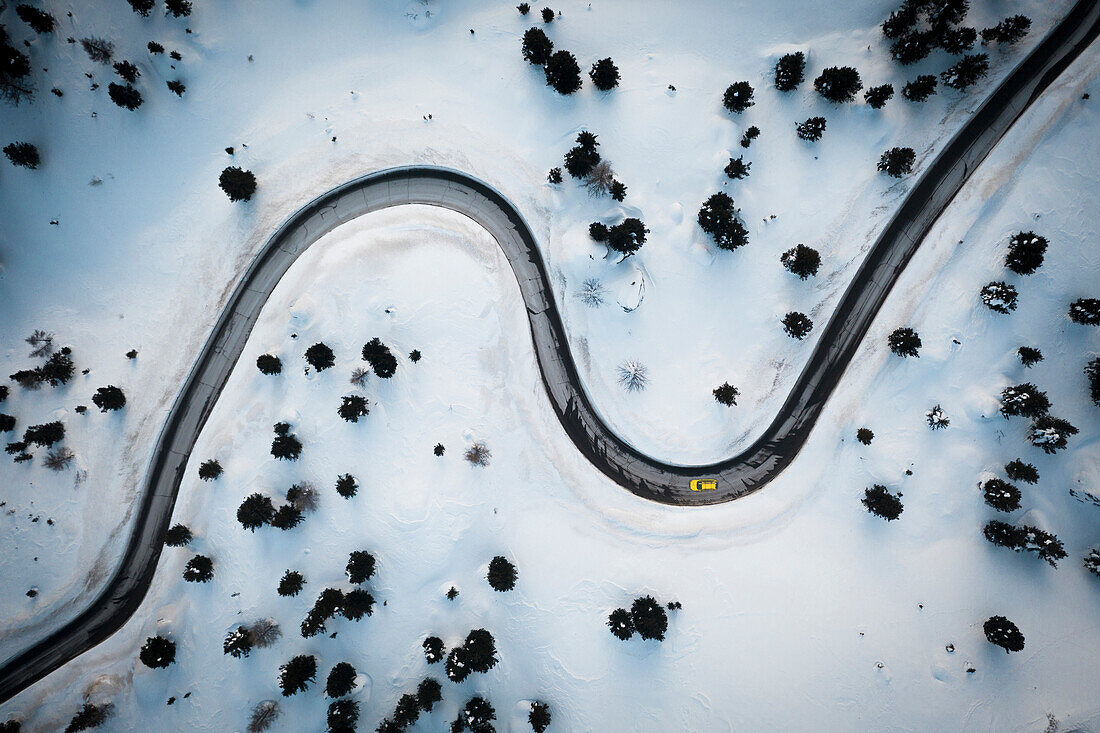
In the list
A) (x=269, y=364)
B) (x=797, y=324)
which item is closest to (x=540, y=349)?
(x=797, y=324)

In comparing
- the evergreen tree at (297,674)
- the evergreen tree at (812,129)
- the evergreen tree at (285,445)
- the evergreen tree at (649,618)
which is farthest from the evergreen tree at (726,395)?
the evergreen tree at (297,674)

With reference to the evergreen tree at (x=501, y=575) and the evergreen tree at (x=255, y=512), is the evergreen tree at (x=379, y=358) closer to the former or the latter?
the evergreen tree at (x=255, y=512)

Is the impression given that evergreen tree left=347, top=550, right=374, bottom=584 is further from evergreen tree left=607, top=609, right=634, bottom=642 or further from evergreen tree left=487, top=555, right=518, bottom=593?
evergreen tree left=607, top=609, right=634, bottom=642

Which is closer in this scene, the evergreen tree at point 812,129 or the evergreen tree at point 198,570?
the evergreen tree at point 198,570

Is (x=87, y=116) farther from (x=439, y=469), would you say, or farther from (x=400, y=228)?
(x=439, y=469)

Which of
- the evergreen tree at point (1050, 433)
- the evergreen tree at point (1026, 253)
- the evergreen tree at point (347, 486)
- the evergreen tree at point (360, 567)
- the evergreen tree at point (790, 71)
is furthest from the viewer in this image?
the evergreen tree at point (347, 486)
